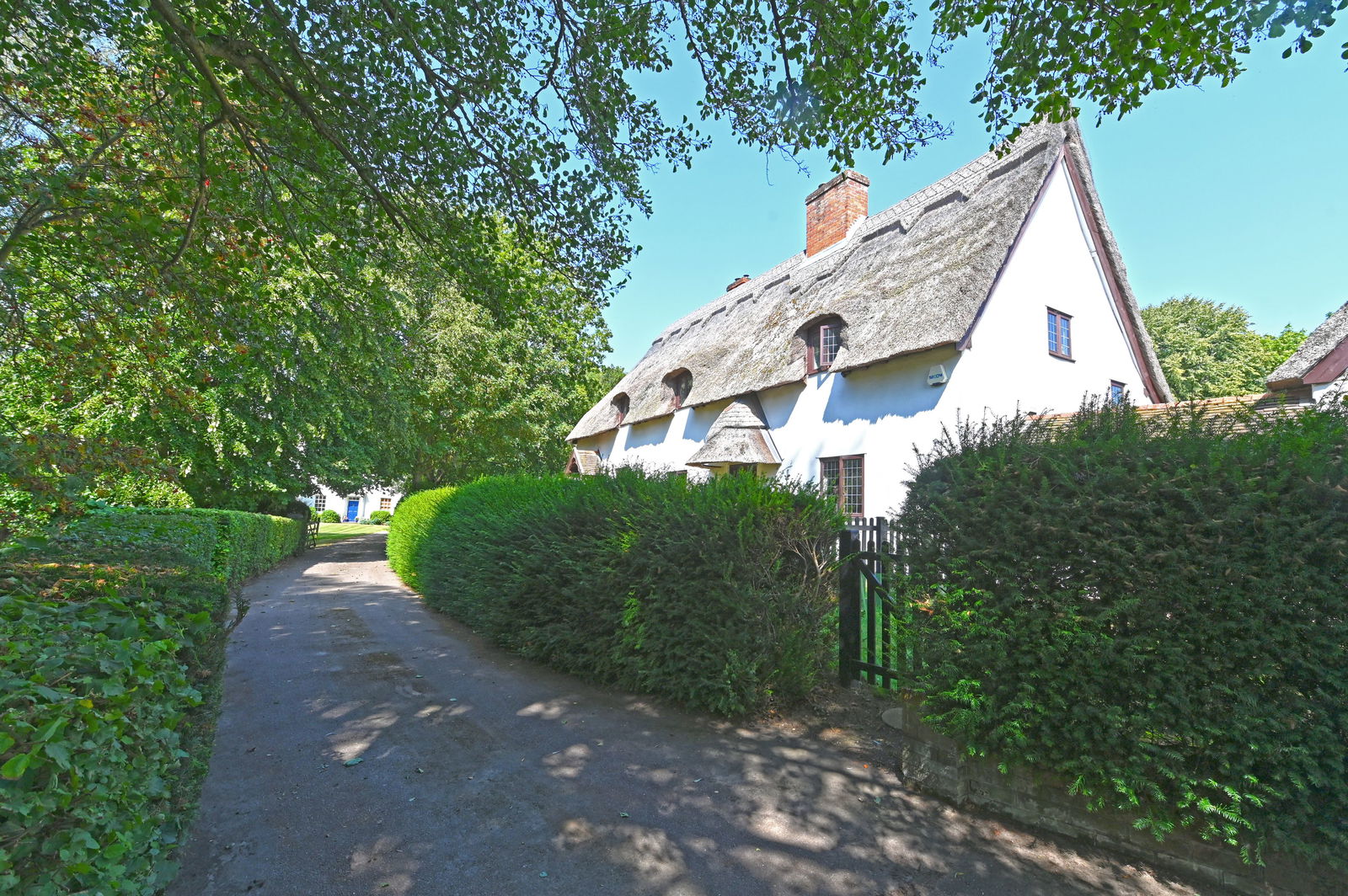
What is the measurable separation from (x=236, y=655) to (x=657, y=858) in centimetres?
664

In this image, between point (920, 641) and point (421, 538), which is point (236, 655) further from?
point (920, 641)

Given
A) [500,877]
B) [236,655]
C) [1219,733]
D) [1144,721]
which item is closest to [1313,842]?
[1219,733]

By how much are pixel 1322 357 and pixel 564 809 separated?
18986mm

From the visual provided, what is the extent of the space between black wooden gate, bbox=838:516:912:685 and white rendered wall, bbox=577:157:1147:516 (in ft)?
22.7

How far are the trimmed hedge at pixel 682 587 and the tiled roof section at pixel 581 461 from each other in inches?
816

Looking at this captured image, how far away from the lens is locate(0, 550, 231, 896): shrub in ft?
4.50

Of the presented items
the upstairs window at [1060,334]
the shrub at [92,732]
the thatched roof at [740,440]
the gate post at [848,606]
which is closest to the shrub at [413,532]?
the thatched roof at [740,440]

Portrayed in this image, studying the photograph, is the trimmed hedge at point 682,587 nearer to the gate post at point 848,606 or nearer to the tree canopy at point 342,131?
the gate post at point 848,606

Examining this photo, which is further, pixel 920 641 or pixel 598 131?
pixel 598 131

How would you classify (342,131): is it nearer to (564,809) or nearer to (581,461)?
(564,809)

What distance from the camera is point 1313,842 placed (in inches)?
115

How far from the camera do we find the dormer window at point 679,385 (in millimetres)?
22094

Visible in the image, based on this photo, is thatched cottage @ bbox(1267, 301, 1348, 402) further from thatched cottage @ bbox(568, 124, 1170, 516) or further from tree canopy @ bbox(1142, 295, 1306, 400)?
tree canopy @ bbox(1142, 295, 1306, 400)

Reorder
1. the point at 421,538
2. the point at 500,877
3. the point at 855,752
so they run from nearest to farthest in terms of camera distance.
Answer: the point at 500,877, the point at 855,752, the point at 421,538
